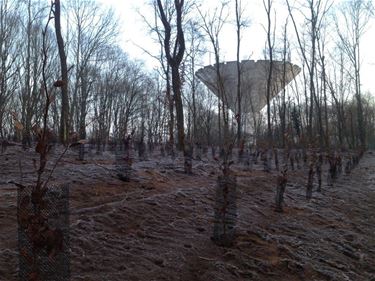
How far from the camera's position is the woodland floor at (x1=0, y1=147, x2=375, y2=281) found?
3293mm

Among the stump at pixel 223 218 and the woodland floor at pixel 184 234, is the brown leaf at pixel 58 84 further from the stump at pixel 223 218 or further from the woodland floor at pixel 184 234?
the stump at pixel 223 218

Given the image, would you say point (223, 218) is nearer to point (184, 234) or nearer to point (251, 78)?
point (184, 234)

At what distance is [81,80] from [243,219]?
26633 millimetres

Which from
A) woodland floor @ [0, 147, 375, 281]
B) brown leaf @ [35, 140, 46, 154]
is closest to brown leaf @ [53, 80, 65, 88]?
→ brown leaf @ [35, 140, 46, 154]

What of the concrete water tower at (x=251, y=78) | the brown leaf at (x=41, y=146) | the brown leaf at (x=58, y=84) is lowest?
the brown leaf at (x=41, y=146)

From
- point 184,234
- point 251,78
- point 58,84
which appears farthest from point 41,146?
point 251,78

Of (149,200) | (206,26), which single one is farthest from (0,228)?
(206,26)

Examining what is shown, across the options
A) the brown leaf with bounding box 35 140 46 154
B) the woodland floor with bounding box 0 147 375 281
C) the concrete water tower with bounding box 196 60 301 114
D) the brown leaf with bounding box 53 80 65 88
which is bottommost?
the woodland floor with bounding box 0 147 375 281

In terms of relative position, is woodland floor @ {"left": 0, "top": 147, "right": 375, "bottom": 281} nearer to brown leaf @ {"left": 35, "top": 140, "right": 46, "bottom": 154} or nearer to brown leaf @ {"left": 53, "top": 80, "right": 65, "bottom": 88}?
brown leaf @ {"left": 35, "top": 140, "right": 46, "bottom": 154}

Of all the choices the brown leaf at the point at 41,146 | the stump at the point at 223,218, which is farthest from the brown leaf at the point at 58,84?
the stump at the point at 223,218

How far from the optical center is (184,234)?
165 inches

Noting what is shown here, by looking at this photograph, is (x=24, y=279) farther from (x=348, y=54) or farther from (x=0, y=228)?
(x=348, y=54)

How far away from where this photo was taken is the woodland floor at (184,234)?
10.8 ft

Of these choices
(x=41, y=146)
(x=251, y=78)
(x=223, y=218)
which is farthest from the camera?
(x=251, y=78)
